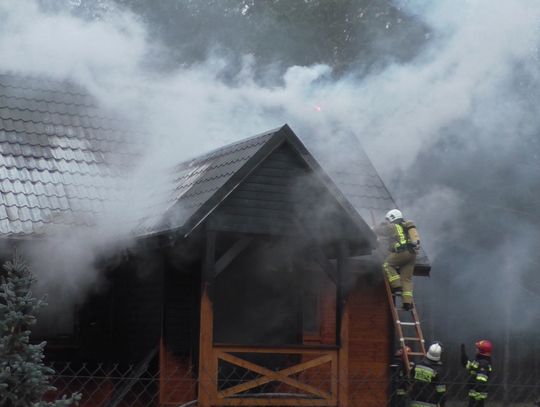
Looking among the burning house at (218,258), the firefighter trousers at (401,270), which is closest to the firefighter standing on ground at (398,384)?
the burning house at (218,258)

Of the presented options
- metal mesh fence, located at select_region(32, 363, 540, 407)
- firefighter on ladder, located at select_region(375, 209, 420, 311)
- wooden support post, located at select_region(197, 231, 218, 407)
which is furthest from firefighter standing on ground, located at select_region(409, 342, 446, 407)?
wooden support post, located at select_region(197, 231, 218, 407)

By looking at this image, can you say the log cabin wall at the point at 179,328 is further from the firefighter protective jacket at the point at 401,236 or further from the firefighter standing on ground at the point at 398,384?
the firefighter standing on ground at the point at 398,384

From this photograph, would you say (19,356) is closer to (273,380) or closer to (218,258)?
(273,380)

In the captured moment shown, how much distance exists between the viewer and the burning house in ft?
34.8

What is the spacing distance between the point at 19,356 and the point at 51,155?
7051 mm

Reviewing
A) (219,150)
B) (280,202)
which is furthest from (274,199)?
(219,150)

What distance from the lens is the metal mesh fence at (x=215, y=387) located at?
33.7 ft

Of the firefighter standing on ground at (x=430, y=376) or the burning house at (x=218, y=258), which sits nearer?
the burning house at (x=218, y=258)

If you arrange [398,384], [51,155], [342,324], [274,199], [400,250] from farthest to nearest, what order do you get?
1. [398,384]
2. [51,155]
3. [400,250]
4. [342,324]
5. [274,199]

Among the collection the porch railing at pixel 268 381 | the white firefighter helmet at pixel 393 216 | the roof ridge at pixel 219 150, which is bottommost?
the porch railing at pixel 268 381

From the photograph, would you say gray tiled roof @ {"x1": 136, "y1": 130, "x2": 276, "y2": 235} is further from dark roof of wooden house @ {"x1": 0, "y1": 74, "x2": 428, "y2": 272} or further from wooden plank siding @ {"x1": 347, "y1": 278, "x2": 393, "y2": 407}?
wooden plank siding @ {"x1": 347, "y1": 278, "x2": 393, "y2": 407}

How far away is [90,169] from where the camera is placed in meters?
13.1

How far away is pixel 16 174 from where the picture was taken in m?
12.5

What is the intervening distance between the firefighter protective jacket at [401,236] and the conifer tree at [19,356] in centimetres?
685
